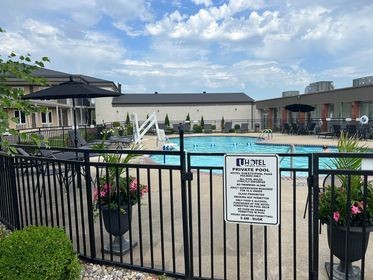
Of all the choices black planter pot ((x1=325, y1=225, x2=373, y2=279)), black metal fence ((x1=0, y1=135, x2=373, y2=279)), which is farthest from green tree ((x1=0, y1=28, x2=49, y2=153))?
black planter pot ((x1=325, y1=225, x2=373, y2=279))

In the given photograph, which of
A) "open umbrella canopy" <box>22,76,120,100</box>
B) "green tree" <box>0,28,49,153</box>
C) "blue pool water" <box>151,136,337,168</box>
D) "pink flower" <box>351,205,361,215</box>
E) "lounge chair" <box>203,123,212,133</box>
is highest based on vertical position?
"open umbrella canopy" <box>22,76,120,100</box>

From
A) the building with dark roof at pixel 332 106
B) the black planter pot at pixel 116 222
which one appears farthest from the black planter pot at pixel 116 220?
the building with dark roof at pixel 332 106

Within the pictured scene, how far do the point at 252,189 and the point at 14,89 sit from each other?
2.12 metres

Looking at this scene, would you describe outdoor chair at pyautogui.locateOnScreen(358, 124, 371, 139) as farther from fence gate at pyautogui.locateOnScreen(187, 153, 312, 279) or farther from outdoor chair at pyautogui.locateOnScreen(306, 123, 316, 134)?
fence gate at pyautogui.locateOnScreen(187, 153, 312, 279)

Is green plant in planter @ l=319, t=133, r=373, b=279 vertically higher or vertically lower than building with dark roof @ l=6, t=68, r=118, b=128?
lower

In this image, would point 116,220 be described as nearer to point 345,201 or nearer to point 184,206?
point 184,206

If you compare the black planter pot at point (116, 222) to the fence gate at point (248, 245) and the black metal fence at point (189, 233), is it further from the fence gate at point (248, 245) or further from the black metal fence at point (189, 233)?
the fence gate at point (248, 245)

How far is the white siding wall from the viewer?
36.4 m

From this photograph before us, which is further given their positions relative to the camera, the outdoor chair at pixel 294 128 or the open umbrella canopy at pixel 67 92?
the outdoor chair at pixel 294 128

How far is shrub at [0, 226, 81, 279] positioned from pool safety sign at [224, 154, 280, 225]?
1419 millimetres

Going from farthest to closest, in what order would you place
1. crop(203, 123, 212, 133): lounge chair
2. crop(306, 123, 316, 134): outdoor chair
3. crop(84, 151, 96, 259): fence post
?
1. crop(203, 123, 212, 133): lounge chair
2. crop(306, 123, 316, 134): outdoor chair
3. crop(84, 151, 96, 259): fence post

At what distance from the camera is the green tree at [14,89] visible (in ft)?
7.83

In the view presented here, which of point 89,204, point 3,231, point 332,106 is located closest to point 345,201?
point 89,204

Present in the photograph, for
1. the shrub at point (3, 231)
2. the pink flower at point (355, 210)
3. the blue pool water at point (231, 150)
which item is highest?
the pink flower at point (355, 210)
